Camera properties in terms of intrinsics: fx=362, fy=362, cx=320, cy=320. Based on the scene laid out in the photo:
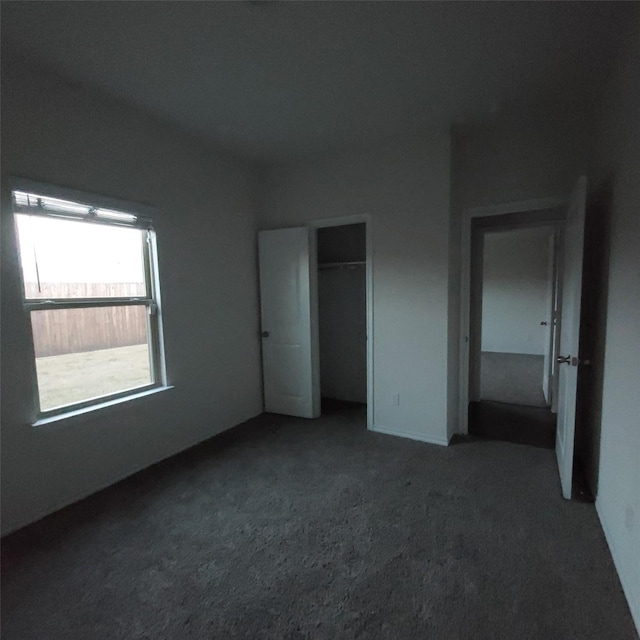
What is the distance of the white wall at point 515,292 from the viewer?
7.49 m

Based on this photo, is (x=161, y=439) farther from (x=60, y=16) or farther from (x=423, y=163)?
(x=423, y=163)

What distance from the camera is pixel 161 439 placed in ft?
9.66

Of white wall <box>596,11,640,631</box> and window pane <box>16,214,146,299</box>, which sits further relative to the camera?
window pane <box>16,214,146,299</box>

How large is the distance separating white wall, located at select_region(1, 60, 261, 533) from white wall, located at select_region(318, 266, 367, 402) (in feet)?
3.17

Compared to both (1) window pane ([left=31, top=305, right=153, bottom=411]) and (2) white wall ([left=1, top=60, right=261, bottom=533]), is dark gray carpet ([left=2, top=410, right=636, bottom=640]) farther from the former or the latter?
(1) window pane ([left=31, top=305, right=153, bottom=411])

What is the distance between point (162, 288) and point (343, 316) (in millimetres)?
2179

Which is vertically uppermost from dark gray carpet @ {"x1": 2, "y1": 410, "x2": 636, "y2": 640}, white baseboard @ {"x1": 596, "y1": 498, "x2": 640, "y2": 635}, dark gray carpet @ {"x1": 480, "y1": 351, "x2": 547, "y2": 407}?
white baseboard @ {"x1": 596, "y1": 498, "x2": 640, "y2": 635}

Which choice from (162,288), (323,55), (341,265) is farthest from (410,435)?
(323,55)

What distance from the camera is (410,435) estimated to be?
3.30 m

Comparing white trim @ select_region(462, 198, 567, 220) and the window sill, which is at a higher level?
white trim @ select_region(462, 198, 567, 220)

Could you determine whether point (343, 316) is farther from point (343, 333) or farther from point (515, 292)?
point (515, 292)

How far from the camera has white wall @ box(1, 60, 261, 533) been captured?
2072 millimetres

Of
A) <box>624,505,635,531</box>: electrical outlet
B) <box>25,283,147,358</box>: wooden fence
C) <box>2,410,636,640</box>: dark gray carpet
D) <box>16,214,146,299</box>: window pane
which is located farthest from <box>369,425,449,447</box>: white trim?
<box>16,214,146,299</box>: window pane

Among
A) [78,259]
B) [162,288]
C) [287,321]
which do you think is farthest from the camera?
[287,321]
